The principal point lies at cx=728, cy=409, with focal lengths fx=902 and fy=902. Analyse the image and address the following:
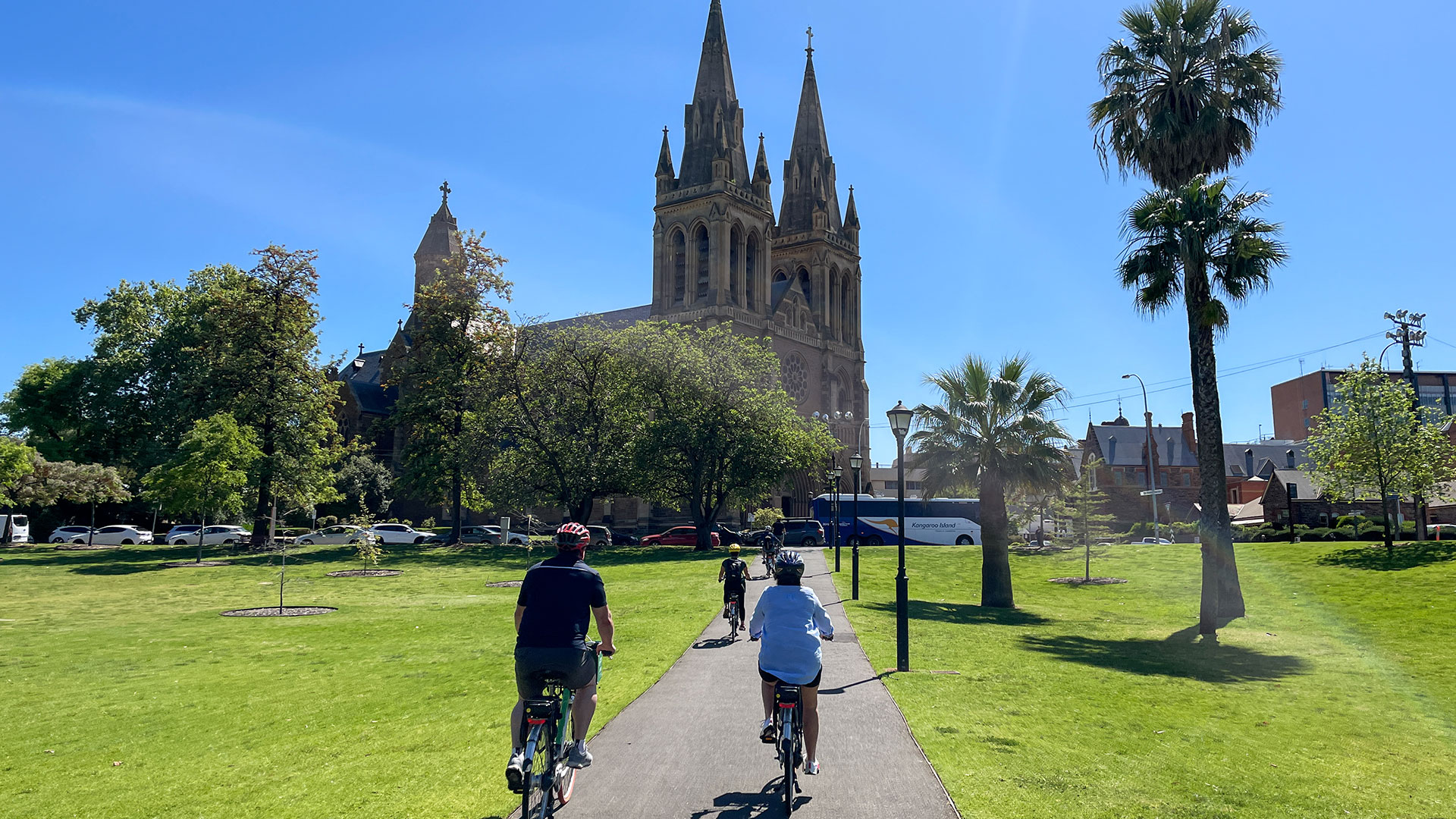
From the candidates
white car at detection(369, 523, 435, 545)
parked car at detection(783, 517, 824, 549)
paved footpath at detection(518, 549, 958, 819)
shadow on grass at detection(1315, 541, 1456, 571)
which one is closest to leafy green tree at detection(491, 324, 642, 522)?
white car at detection(369, 523, 435, 545)

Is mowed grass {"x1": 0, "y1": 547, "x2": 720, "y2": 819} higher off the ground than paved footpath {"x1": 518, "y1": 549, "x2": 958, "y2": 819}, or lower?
lower

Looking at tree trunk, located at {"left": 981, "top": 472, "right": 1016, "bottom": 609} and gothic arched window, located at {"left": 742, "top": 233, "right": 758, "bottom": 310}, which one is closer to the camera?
tree trunk, located at {"left": 981, "top": 472, "right": 1016, "bottom": 609}

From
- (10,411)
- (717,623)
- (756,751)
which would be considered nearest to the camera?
(756,751)

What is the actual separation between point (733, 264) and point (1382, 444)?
4877 cm

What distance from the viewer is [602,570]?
30016 mm

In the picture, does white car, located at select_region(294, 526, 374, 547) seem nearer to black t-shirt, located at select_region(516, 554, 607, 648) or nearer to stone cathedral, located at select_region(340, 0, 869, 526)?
stone cathedral, located at select_region(340, 0, 869, 526)

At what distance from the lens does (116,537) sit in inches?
2021

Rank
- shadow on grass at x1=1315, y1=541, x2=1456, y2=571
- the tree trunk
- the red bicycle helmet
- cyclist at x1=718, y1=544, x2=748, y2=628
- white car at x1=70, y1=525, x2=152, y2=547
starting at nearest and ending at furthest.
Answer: the red bicycle helmet
cyclist at x1=718, y1=544, x2=748, y2=628
the tree trunk
shadow on grass at x1=1315, y1=541, x2=1456, y2=571
white car at x1=70, y1=525, x2=152, y2=547

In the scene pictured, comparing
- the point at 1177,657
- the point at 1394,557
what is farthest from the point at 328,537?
the point at 1394,557

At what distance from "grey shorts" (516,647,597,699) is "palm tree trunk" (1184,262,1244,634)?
16482mm

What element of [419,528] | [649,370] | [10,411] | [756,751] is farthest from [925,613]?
[10,411]

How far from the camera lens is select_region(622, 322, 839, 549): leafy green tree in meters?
41.2

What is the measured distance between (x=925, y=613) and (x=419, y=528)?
2129 inches

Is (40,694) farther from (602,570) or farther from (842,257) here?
(842,257)
